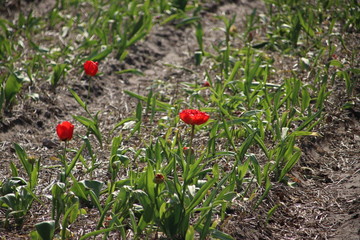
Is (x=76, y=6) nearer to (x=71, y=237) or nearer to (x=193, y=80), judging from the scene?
(x=193, y=80)

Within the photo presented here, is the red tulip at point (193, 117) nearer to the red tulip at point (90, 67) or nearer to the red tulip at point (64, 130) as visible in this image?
the red tulip at point (64, 130)

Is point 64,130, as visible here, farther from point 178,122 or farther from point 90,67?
point 178,122

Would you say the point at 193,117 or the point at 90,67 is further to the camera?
the point at 90,67

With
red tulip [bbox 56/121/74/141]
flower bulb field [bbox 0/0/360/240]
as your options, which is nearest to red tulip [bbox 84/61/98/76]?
flower bulb field [bbox 0/0/360/240]

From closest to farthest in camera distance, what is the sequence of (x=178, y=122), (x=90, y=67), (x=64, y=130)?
(x=64, y=130) → (x=90, y=67) → (x=178, y=122)

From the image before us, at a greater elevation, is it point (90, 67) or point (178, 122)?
point (90, 67)

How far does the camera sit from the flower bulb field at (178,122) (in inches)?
98.0

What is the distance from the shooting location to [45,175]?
295 centimetres

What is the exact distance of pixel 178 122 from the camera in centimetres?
346

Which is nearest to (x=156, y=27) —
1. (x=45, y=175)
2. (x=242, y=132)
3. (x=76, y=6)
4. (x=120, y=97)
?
(x=76, y=6)

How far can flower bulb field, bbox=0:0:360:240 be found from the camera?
249 cm

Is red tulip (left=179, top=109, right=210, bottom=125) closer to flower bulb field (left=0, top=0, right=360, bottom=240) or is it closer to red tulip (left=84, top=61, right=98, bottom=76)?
flower bulb field (left=0, top=0, right=360, bottom=240)

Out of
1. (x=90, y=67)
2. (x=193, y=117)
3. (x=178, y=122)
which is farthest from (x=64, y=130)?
(x=178, y=122)

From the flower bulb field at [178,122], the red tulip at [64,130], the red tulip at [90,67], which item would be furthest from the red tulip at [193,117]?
the red tulip at [90,67]
